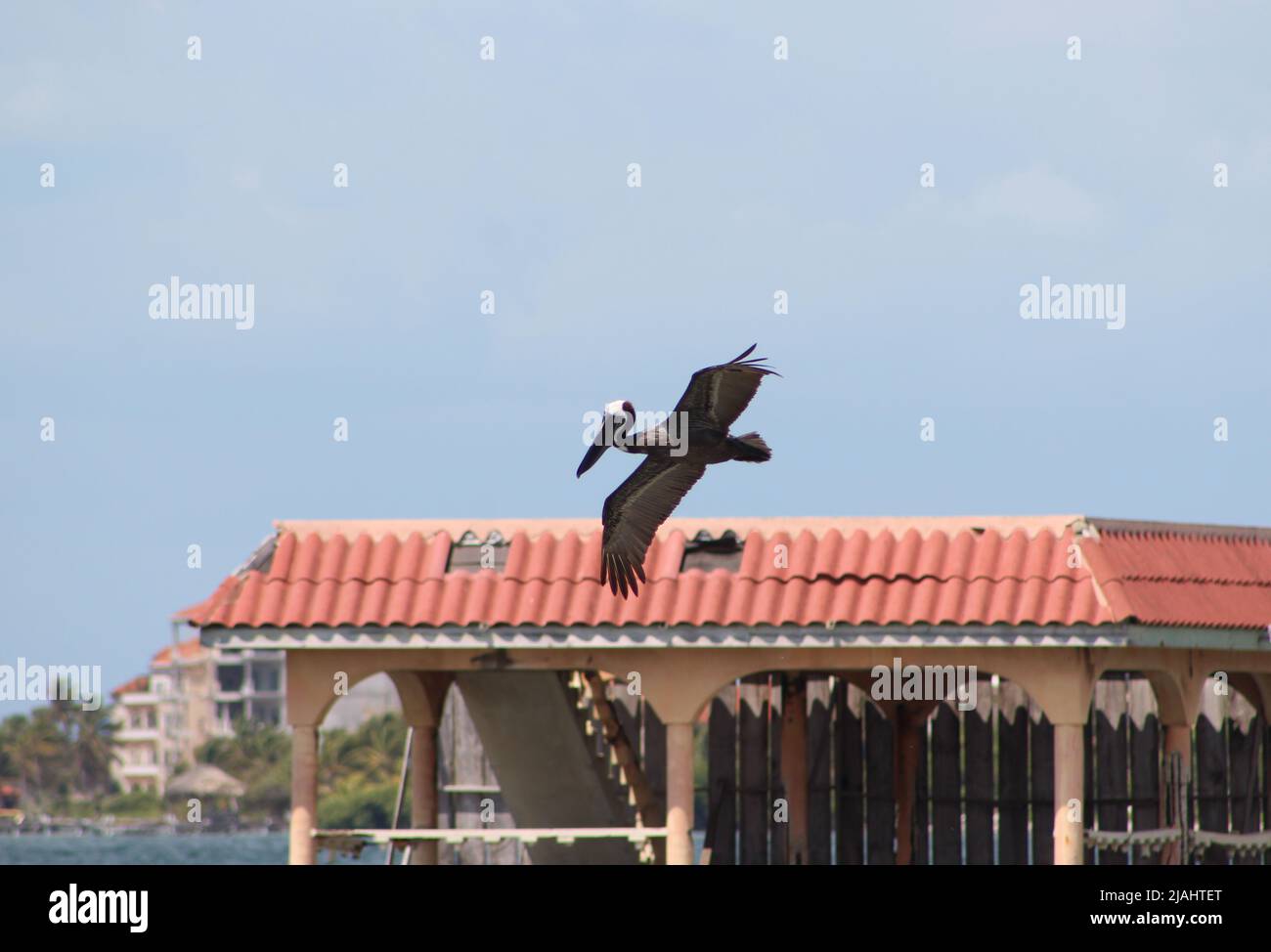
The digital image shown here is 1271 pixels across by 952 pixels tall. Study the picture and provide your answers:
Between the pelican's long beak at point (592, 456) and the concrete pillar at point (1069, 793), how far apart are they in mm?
6000

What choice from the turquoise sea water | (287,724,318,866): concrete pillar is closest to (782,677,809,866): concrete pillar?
(287,724,318,866): concrete pillar

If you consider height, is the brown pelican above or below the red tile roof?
above

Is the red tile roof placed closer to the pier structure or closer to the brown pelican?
the pier structure

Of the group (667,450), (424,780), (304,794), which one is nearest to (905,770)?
(424,780)

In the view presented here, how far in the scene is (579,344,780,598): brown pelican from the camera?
18.4 meters

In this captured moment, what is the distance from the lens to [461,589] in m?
23.7

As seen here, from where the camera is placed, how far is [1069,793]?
2212 centimetres

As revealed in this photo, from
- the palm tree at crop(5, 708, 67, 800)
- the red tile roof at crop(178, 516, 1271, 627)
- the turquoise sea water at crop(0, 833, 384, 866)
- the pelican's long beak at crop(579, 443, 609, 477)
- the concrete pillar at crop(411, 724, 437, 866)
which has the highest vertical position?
the pelican's long beak at crop(579, 443, 609, 477)

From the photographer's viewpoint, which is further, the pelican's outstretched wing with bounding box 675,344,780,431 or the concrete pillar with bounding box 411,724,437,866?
the concrete pillar with bounding box 411,724,437,866

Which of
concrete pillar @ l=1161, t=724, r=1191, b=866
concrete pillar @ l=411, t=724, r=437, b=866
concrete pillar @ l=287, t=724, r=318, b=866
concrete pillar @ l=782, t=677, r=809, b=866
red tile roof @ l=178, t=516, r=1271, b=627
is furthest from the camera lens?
concrete pillar @ l=782, t=677, r=809, b=866

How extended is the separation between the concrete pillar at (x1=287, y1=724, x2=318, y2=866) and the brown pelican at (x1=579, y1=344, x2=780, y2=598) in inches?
166

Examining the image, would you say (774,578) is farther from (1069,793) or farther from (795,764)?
(795,764)
